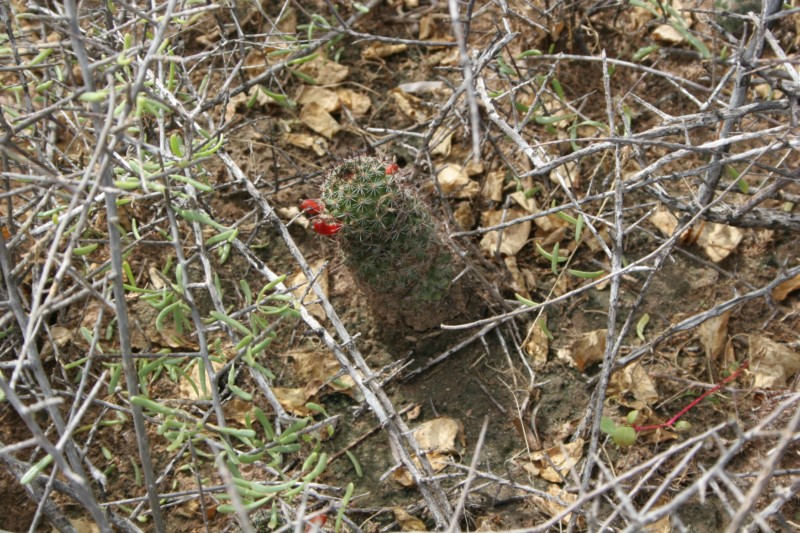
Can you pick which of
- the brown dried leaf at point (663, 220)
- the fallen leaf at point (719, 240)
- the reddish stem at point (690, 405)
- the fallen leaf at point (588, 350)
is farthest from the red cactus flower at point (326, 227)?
the fallen leaf at point (719, 240)

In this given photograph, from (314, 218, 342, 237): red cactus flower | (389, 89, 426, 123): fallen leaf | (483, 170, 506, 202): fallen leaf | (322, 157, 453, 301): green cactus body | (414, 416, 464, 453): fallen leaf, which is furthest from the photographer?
(389, 89, 426, 123): fallen leaf

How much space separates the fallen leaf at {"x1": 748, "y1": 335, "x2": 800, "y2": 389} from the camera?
91.3 inches

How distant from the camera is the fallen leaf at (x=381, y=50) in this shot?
126 inches

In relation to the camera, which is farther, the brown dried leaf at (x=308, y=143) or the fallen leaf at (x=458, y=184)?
the brown dried leaf at (x=308, y=143)

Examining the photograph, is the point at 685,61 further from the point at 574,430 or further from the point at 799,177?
the point at 574,430

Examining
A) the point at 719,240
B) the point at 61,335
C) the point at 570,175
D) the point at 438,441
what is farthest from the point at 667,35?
the point at 61,335

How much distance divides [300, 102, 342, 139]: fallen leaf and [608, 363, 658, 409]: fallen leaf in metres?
1.51

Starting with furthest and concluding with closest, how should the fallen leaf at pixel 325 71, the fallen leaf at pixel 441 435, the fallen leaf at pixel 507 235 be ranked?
1. the fallen leaf at pixel 325 71
2. the fallen leaf at pixel 507 235
3. the fallen leaf at pixel 441 435

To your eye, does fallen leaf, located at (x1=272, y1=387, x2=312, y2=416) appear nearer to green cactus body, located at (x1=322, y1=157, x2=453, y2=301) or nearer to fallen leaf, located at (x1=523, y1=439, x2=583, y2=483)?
green cactus body, located at (x1=322, y1=157, x2=453, y2=301)

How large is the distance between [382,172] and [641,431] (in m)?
1.17

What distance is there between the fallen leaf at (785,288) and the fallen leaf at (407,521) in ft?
4.77

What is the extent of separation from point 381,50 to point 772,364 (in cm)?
202

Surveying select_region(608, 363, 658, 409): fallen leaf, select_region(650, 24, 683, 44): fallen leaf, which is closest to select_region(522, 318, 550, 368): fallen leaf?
select_region(608, 363, 658, 409): fallen leaf

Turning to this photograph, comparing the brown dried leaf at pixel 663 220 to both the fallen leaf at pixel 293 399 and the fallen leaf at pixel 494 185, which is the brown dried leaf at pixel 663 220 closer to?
the fallen leaf at pixel 494 185
